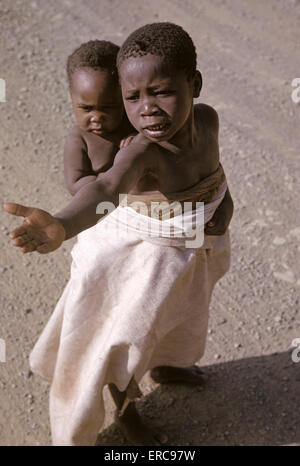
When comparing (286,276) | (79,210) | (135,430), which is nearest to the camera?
(79,210)

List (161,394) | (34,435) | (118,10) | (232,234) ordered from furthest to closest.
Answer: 1. (118,10)
2. (232,234)
3. (161,394)
4. (34,435)

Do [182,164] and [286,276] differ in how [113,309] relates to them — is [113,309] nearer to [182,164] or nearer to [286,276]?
[182,164]

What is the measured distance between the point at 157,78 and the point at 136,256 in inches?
25.0

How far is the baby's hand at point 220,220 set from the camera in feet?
6.27

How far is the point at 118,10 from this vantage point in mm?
5223

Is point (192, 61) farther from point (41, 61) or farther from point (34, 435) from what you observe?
point (41, 61)

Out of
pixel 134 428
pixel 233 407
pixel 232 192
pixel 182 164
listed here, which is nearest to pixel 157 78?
pixel 182 164

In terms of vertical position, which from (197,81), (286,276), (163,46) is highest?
(163,46)

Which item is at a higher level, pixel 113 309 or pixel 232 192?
pixel 113 309

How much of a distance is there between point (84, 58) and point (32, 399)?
1.69 metres

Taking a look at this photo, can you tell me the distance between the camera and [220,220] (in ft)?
6.38

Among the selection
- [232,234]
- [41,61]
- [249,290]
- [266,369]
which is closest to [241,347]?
[266,369]

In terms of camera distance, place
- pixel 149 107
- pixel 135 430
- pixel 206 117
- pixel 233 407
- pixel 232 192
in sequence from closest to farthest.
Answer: pixel 149 107 < pixel 206 117 < pixel 135 430 < pixel 233 407 < pixel 232 192

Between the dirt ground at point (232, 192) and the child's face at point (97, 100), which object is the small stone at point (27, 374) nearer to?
the dirt ground at point (232, 192)
